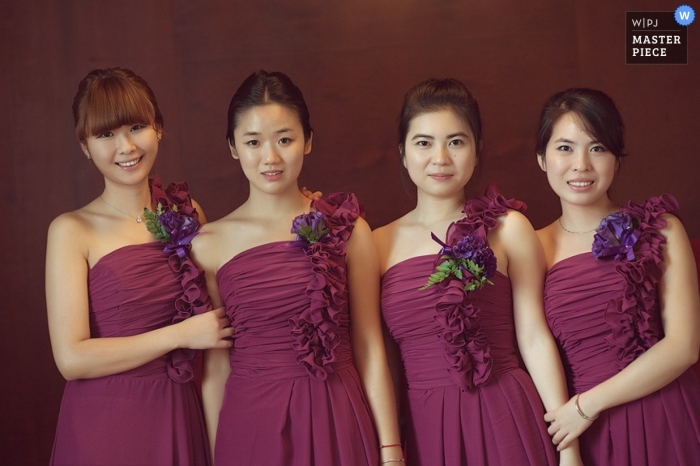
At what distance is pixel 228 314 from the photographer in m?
2.85

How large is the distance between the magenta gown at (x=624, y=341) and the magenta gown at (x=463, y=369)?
0.15m

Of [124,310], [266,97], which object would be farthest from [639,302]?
[124,310]

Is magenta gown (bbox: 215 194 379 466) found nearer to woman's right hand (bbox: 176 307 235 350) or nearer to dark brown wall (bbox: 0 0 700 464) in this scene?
woman's right hand (bbox: 176 307 235 350)

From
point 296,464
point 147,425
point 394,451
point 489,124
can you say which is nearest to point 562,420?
point 394,451

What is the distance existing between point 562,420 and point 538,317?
0.31 meters

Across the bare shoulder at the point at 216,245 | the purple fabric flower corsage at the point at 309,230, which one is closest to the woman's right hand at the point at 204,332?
the bare shoulder at the point at 216,245

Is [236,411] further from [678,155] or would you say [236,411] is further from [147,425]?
[678,155]

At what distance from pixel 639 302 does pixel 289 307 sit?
1034mm

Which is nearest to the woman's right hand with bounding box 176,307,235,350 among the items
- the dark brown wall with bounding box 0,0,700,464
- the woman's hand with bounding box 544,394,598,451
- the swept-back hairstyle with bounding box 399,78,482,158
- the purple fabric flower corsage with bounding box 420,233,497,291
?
the purple fabric flower corsage with bounding box 420,233,497,291

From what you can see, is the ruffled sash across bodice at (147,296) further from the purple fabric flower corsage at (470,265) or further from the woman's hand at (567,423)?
the woman's hand at (567,423)

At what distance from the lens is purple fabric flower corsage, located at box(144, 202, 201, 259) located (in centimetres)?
286

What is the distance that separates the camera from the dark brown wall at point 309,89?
12.3ft

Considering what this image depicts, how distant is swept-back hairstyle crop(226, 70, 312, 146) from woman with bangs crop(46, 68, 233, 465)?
281 mm

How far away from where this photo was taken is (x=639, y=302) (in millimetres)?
2771
